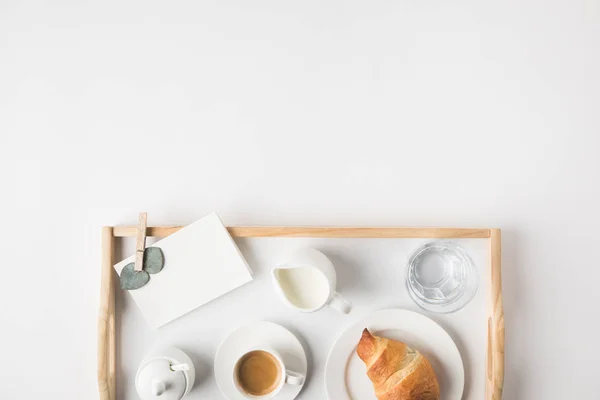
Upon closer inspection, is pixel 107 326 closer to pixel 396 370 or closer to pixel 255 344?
pixel 255 344

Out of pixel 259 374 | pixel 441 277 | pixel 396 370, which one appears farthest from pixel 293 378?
pixel 441 277

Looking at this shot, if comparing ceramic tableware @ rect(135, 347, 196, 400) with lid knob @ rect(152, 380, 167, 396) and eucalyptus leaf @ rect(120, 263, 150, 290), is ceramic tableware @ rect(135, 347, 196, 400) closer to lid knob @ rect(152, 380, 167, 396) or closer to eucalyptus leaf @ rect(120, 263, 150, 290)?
lid knob @ rect(152, 380, 167, 396)

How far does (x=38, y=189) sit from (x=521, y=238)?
98 cm

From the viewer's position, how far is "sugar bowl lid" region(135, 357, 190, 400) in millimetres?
943

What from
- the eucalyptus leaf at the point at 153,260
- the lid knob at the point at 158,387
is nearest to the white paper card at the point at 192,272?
the eucalyptus leaf at the point at 153,260

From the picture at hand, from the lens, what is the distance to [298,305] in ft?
3.23

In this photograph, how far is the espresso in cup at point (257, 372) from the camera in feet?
3.28

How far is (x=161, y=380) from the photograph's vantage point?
943 millimetres

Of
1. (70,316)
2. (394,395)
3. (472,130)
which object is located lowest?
(394,395)

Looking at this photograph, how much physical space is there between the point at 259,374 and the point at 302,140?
18.1 inches

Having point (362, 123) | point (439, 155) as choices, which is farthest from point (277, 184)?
point (439, 155)

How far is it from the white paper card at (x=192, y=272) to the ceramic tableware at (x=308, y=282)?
8 centimetres

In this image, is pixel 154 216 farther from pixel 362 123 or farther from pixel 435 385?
pixel 435 385

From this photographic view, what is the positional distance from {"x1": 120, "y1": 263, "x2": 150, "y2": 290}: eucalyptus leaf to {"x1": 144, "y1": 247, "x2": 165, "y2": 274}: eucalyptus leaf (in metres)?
0.01
